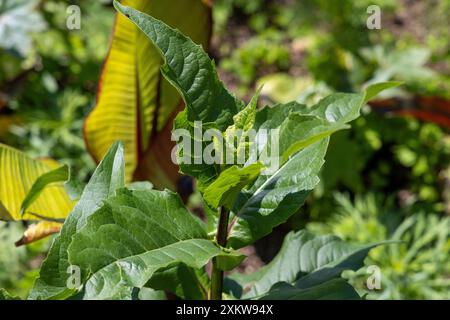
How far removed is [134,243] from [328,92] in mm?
2144

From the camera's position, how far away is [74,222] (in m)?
1.10

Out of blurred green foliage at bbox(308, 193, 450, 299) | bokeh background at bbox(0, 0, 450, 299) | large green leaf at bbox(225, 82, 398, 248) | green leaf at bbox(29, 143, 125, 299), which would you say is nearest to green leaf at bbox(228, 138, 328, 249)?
large green leaf at bbox(225, 82, 398, 248)

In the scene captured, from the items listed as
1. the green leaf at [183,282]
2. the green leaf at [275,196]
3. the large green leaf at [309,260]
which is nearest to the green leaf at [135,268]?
the green leaf at [275,196]

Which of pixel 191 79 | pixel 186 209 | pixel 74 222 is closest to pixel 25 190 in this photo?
pixel 74 222

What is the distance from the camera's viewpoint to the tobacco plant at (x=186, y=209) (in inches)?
36.5

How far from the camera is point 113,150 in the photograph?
1143 millimetres

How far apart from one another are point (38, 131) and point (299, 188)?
211 cm

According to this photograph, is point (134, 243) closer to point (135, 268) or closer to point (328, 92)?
point (135, 268)

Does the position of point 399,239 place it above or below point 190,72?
below

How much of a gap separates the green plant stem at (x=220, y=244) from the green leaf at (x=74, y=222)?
18 centimetres

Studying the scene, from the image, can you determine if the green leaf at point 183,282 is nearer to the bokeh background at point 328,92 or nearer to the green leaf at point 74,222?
the green leaf at point 74,222

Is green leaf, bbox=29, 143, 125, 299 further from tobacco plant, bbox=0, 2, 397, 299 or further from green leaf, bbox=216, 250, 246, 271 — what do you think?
green leaf, bbox=216, 250, 246, 271

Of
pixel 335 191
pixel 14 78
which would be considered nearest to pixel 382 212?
pixel 335 191
